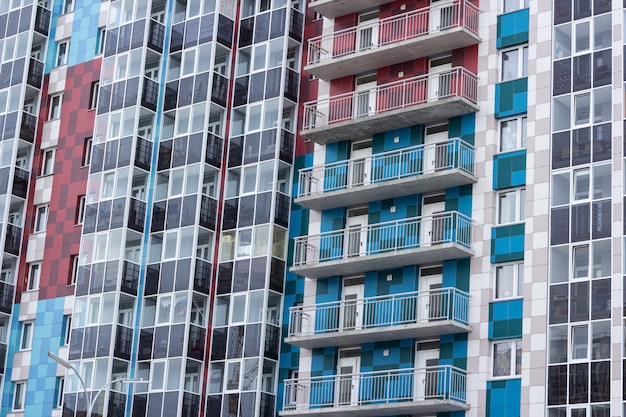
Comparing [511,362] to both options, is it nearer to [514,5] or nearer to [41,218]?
[514,5]

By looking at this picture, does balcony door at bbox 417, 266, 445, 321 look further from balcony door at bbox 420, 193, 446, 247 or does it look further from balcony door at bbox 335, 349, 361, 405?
balcony door at bbox 335, 349, 361, 405

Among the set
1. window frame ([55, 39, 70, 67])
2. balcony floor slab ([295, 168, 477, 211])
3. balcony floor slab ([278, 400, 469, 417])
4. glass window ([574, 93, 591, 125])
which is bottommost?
balcony floor slab ([278, 400, 469, 417])

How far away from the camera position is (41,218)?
70812 millimetres

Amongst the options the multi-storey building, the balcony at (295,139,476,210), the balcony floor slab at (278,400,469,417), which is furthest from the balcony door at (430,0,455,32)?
the balcony floor slab at (278,400,469,417)

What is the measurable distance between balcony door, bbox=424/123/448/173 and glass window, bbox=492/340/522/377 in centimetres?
769

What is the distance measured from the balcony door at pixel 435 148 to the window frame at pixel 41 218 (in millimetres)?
21742

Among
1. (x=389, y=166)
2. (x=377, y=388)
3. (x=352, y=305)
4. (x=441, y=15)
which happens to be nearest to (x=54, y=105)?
(x=389, y=166)

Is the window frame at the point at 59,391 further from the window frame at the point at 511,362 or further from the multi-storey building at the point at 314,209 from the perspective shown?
the window frame at the point at 511,362

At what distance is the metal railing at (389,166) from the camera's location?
183ft

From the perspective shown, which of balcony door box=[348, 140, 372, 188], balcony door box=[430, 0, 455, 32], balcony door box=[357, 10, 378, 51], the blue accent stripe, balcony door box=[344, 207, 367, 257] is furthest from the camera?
the blue accent stripe

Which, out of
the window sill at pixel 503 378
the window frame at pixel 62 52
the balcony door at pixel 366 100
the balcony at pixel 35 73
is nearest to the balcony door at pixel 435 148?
the balcony door at pixel 366 100

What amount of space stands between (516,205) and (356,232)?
7.32m

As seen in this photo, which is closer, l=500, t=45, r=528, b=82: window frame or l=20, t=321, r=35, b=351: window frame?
l=500, t=45, r=528, b=82: window frame

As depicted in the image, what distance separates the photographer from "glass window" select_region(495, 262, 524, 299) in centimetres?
5316
